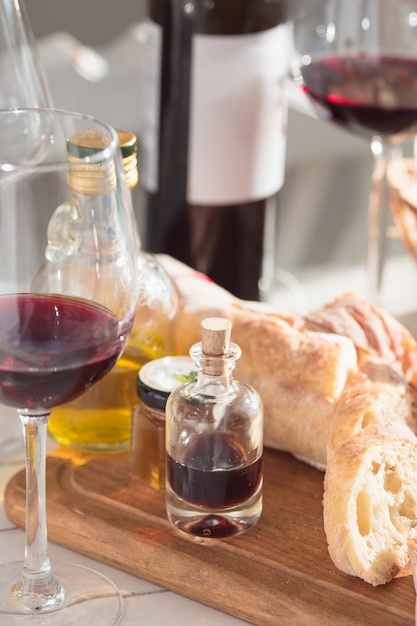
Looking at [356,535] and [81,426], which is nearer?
[356,535]

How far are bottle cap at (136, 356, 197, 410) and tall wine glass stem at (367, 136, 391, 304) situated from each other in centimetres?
50

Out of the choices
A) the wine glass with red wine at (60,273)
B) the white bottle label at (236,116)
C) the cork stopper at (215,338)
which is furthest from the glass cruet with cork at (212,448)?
the white bottle label at (236,116)

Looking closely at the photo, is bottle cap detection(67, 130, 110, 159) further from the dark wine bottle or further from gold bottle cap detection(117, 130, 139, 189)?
the dark wine bottle

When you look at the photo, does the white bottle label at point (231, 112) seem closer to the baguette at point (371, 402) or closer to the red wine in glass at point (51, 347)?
the baguette at point (371, 402)

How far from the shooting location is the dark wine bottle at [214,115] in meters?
1.41

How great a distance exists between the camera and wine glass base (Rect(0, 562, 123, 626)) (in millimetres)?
930

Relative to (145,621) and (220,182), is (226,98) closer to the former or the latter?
(220,182)

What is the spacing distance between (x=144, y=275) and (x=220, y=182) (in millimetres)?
333

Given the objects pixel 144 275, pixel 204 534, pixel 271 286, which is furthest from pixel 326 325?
pixel 271 286

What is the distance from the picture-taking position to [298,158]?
1925mm

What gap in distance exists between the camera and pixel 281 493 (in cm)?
106

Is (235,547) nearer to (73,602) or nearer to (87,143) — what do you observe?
(73,602)

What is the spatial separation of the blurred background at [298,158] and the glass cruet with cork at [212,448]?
0.67 meters

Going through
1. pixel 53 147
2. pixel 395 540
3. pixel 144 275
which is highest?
pixel 53 147
